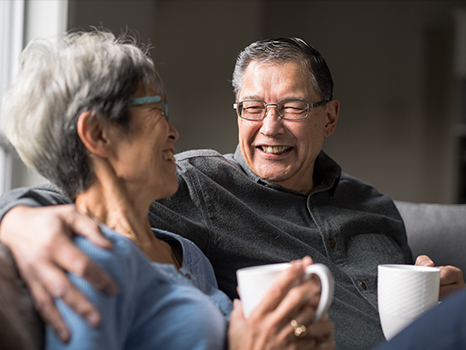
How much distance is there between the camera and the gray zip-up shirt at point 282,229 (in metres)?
1.31

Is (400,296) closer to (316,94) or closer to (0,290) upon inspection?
(0,290)

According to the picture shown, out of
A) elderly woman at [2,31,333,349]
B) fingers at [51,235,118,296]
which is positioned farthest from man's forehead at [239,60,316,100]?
fingers at [51,235,118,296]

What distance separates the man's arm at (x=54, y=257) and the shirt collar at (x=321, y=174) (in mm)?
863

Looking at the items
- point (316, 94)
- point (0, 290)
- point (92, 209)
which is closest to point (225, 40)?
point (316, 94)

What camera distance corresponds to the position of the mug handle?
2.48 ft

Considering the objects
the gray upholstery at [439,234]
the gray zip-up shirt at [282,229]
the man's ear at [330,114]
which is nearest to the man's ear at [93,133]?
the gray zip-up shirt at [282,229]

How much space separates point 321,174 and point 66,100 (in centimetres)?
107

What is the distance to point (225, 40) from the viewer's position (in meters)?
3.84

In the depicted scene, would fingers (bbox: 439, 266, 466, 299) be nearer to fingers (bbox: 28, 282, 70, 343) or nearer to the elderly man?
the elderly man

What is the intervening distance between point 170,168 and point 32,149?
282 mm

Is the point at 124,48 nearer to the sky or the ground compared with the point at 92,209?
nearer to the sky

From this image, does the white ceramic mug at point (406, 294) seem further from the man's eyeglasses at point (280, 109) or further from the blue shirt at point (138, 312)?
the man's eyeglasses at point (280, 109)

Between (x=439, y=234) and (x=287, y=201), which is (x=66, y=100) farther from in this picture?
(x=439, y=234)

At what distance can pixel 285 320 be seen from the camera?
80 cm
